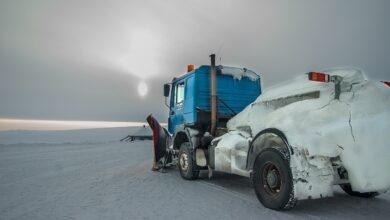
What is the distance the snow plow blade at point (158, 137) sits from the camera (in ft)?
33.6

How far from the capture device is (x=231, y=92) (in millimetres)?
9031

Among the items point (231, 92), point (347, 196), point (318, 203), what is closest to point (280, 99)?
→ point (318, 203)

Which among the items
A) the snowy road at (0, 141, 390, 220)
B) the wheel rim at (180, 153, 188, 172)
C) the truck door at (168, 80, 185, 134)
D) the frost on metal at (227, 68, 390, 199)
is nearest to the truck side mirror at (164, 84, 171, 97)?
the truck door at (168, 80, 185, 134)

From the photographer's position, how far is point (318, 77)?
15.5 feet

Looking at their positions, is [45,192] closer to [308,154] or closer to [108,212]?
[108,212]

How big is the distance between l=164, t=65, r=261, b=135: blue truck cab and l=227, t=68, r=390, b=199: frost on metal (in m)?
3.73

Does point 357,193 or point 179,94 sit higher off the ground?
point 179,94

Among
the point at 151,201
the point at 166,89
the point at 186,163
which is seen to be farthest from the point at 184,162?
the point at 151,201

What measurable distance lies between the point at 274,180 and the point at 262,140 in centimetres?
81

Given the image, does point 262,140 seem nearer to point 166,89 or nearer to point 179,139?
point 179,139

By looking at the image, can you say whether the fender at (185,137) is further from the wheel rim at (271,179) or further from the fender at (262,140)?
the wheel rim at (271,179)

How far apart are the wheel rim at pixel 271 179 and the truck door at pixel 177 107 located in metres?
4.46

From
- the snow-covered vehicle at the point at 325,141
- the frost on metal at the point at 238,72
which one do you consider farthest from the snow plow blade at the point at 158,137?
the snow-covered vehicle at the point at 325,141

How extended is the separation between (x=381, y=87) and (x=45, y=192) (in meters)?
6.45
